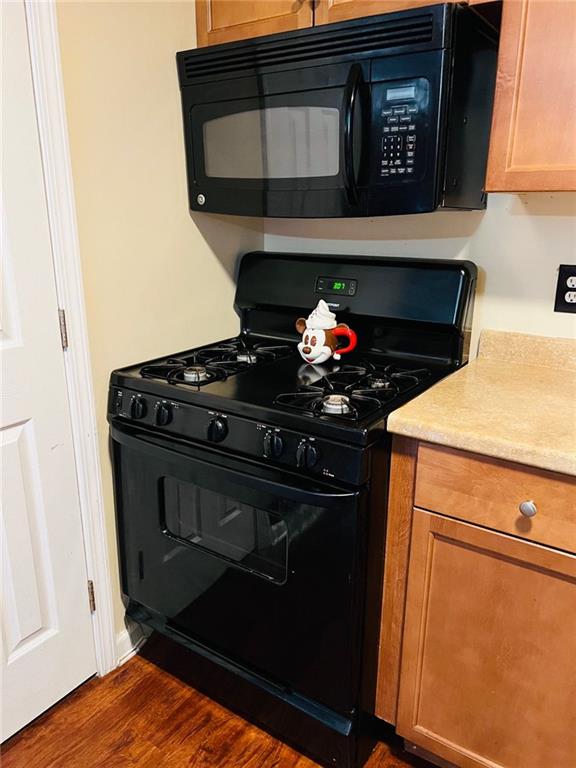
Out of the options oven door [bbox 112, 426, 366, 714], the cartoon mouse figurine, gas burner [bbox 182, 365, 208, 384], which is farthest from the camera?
the cartoon mouse figurine

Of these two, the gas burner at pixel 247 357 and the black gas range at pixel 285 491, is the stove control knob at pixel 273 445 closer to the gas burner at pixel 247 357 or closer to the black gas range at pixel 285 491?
the black gas range at pixel 285 491

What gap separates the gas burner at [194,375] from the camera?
1.51m

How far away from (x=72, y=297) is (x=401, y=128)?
0.88 metres

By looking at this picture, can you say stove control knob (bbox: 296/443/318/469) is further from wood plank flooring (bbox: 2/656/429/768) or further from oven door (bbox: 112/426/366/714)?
wood plank flooring (bbox: 2/656/429/768)

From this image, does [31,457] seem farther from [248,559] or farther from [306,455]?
[306,455]

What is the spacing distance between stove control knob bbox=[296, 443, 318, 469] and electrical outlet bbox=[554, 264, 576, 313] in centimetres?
81

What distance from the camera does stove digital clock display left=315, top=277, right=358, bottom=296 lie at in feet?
5.78

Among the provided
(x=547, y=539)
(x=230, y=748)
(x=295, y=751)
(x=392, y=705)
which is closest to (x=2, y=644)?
(x=230, y=748)

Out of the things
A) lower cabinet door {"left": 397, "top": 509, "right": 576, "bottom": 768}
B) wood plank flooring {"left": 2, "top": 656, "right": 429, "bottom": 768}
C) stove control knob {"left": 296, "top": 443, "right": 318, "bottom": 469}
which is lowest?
wood plank flooring {"left": 2, "top": 656, "right": 429, "bottom": 768}

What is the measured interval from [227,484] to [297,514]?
0.20m

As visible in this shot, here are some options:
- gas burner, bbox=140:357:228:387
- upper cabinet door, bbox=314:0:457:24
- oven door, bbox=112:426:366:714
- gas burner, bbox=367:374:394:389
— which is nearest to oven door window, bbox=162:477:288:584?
oven door, bbox=112:426:366:714

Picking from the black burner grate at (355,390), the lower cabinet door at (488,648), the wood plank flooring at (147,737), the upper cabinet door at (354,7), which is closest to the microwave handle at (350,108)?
the upper cabinet door at (354,7)

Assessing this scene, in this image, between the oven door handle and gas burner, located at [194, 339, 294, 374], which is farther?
gas burner, located at [194, 339, 294, 374]

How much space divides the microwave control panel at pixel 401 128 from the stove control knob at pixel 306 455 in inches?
26.0
